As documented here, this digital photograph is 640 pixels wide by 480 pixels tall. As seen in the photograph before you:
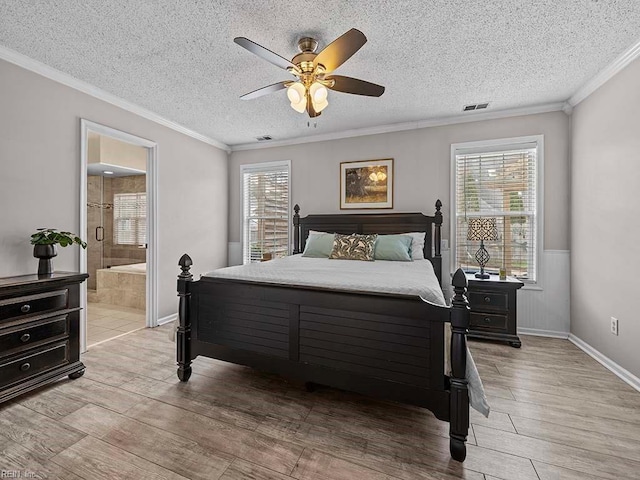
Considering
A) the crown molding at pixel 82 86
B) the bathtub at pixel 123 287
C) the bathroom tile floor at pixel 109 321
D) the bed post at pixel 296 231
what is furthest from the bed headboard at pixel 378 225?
the bathtub at pixel 123 287

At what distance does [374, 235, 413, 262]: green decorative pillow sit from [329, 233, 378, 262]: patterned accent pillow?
0.08 metres

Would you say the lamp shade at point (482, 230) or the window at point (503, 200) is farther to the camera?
the window at point (503, 200)

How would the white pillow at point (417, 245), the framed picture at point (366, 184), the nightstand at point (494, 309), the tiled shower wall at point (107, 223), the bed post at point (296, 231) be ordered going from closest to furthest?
the nightstand at point (494, 309) < the white pillow at point (417, 245) < the framed picture at point (366, 184) < the bed post at point (296, 231) < the tiled shower wall at point (107, 223)

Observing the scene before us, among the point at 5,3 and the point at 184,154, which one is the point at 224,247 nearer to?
the point at 184,154

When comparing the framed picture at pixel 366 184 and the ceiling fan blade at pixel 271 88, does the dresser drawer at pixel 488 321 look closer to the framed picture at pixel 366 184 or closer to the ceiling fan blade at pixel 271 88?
the framed picture at pixel 366 184

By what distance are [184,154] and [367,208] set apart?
8.80ft

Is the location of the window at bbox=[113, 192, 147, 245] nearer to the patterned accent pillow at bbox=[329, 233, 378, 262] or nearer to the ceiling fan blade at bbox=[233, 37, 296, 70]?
the patterned accent pillow at bbox=[329, 233, 378, 262]

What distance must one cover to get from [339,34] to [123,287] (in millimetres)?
4737

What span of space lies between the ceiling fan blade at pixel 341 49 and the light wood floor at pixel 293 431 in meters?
2.33

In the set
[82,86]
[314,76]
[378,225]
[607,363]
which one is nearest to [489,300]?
[607,363]

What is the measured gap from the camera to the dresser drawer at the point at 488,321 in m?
3.21

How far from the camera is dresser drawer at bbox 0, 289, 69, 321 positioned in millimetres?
2039

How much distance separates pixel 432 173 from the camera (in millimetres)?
3912

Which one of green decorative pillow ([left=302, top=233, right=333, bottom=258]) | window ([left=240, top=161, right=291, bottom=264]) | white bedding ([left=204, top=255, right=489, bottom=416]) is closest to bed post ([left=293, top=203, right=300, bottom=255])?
window ([left=240, top=161, right=291, bottom=264])
